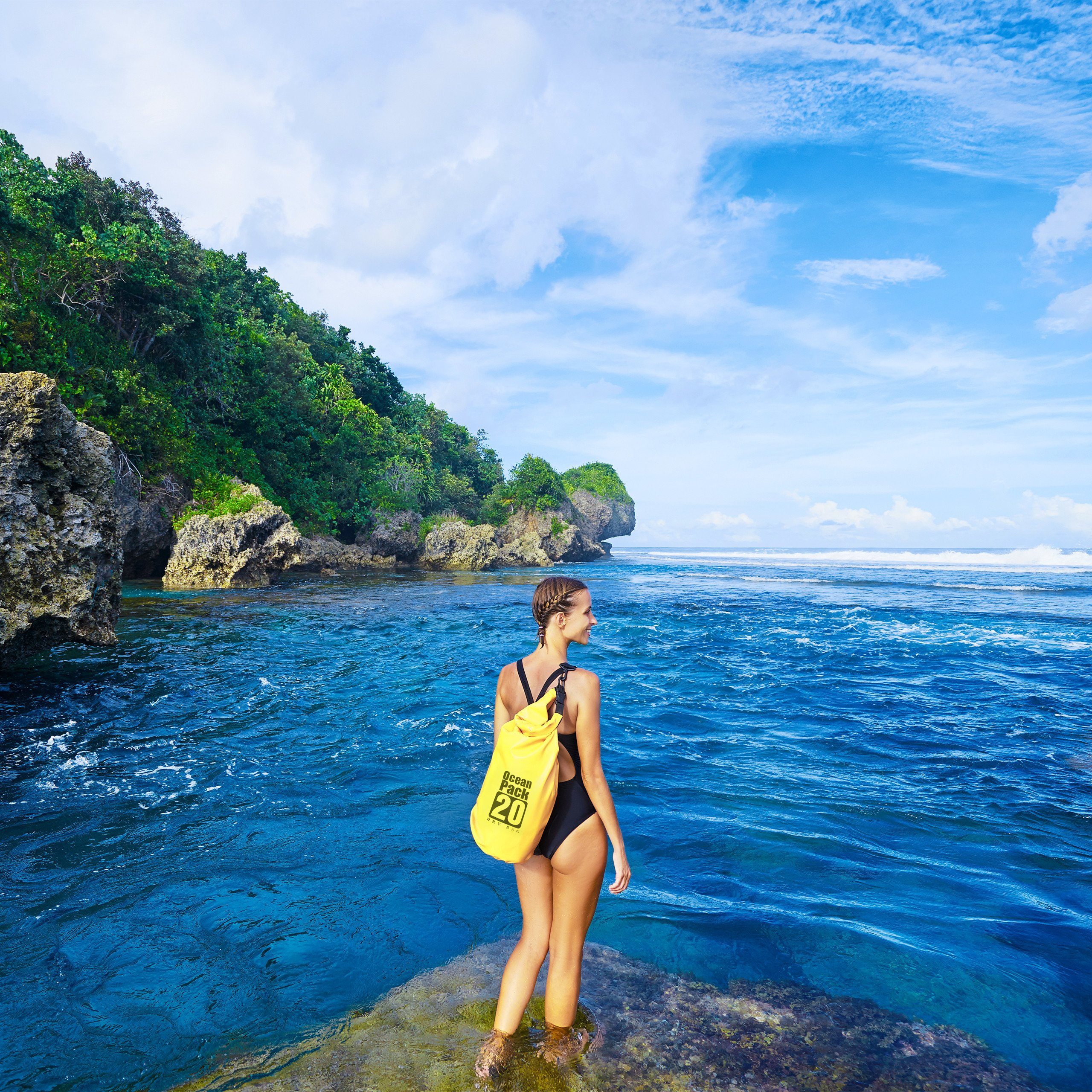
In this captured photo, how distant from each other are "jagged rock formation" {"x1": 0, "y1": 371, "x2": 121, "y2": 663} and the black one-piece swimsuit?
812 cm

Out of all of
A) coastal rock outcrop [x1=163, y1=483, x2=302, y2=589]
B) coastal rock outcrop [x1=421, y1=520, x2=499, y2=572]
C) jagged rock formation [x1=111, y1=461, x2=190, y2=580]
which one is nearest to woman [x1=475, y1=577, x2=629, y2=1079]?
jagged rock formation [x1=111, y1=461, x2=190, y2=580]

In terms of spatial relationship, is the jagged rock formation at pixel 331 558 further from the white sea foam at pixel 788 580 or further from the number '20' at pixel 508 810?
the number '20' at pixel 508 810

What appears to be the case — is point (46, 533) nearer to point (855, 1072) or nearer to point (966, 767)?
point (855, 1072)

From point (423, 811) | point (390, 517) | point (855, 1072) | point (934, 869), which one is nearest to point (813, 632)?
point (934, 869)

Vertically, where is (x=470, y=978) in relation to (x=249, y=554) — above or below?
below

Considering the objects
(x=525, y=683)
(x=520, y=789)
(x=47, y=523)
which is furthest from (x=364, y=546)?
(x=520, y=789)

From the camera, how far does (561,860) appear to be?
285cm

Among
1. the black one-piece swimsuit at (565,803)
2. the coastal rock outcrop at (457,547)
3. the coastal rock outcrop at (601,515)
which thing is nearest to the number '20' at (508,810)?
the black one-piece swimsuit at (565,803)

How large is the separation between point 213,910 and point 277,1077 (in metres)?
1.67

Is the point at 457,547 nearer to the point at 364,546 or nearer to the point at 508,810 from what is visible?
the point at 364,546

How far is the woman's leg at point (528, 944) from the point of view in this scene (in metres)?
2.86

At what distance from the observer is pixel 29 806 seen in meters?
5.54

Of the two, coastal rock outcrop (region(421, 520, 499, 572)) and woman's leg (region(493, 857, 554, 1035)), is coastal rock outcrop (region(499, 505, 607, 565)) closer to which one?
coastal rock outcrop (region(421, 520, 499, 572))

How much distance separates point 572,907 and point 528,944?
27 centimetres
